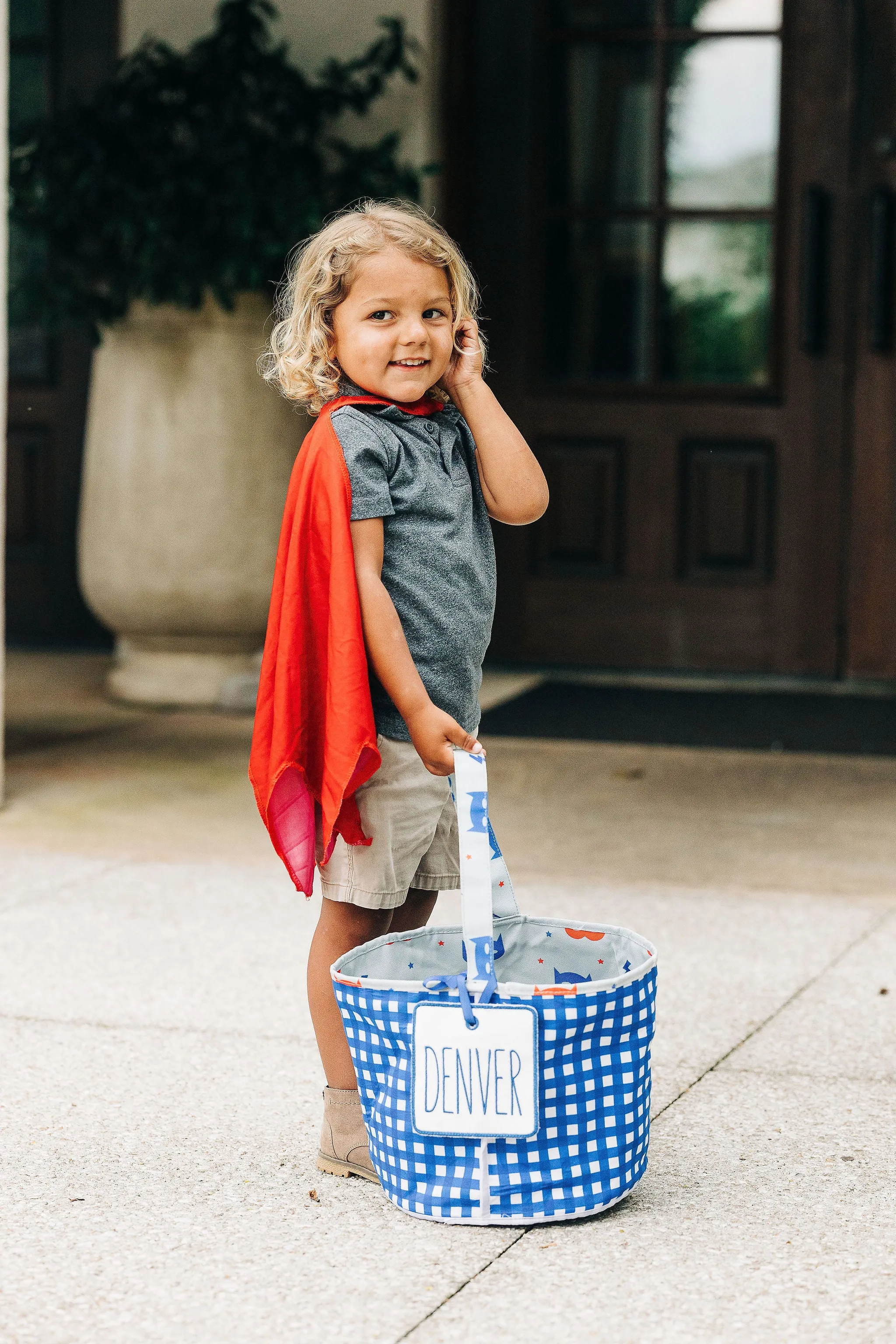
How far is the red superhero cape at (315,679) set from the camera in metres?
2.32

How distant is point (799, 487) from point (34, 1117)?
14.9ft

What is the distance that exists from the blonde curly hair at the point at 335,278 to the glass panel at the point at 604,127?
14.1 ft

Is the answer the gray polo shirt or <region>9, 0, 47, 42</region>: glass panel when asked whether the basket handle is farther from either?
<region>9, 0, 47, 42</region>: glass panel

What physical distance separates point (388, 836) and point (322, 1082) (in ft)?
1.82

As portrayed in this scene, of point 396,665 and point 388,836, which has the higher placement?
point 396,665

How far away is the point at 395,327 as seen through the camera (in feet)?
7.88

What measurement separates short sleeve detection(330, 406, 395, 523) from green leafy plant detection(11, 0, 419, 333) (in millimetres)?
3567

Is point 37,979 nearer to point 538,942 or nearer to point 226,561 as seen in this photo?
point 538,942

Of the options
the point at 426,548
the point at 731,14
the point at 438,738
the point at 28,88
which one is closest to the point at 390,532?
the point at 426,548

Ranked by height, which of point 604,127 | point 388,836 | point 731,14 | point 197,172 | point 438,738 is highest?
point 731,14

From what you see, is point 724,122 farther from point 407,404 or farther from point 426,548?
point 426,548

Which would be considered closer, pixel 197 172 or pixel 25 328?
pixel 197 172

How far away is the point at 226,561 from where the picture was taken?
20.2 ft

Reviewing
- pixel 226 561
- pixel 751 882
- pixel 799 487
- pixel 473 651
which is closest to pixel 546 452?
pixel 799 487
